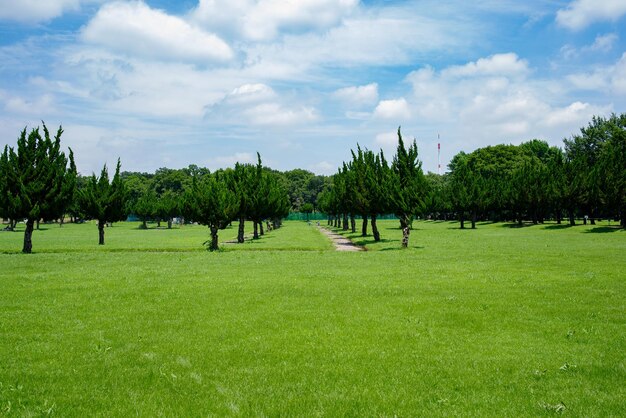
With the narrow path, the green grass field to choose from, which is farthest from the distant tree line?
the green grass field

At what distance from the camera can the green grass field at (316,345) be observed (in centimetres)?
807

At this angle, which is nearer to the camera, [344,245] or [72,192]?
[72,192]

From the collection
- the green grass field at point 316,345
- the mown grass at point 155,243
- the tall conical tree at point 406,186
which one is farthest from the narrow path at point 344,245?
the green grass field at point 316,345

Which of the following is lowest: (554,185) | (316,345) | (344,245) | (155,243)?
(316,345)

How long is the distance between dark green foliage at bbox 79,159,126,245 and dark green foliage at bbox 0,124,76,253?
10.2 metres

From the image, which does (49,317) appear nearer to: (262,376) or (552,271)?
(262,376)

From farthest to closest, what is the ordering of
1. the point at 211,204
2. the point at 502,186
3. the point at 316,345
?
the point at 502,186 < the point at 211,204 < the point at 316,345

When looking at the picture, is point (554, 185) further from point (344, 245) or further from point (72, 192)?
point (72, 192)

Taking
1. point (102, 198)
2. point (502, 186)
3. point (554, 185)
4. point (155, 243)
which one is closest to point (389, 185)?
point (155, 243)

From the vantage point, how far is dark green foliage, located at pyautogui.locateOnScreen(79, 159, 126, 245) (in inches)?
1951

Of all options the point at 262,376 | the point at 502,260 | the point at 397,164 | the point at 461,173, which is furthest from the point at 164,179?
the point at 262,376

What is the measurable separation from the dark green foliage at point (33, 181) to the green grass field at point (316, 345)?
18986mm

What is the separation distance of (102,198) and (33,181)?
38.8ft

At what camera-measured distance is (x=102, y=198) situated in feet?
162
